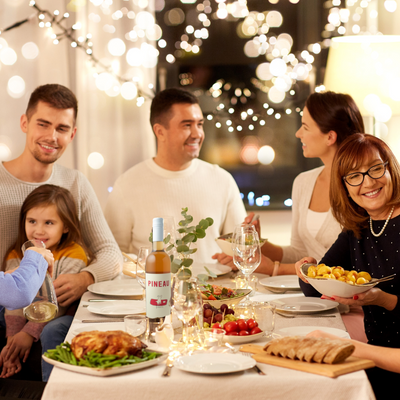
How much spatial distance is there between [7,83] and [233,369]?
9.18 ft

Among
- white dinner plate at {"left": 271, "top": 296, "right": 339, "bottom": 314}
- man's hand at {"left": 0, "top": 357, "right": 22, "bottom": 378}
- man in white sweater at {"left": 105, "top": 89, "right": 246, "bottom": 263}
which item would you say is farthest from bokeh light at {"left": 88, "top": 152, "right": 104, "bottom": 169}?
white dinner plate at {"left": 271, "top": 296, "right": 339, "bottom": 314}

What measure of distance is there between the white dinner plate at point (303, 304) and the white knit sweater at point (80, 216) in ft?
2.79

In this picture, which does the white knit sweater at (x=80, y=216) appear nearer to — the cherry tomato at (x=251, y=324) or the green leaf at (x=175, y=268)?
the green leaf at (x=175, y=268)

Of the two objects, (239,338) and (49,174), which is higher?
(49,174)

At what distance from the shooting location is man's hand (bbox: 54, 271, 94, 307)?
6.27 ft

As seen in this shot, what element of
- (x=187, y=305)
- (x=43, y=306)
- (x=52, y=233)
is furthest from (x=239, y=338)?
(x=52, y=233)

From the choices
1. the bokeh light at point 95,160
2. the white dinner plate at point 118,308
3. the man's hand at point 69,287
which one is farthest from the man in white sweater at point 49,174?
the bokeh light at point 95,160

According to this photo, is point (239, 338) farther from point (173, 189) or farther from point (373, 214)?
point (173, 189)

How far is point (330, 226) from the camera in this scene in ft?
8.00

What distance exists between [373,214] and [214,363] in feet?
3.26

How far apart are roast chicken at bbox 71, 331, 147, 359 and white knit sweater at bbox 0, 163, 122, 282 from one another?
3.51 feet

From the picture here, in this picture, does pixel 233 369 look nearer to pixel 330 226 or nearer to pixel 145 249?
pixel 145 249

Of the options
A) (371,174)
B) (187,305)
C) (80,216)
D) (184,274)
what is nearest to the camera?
(187,305)

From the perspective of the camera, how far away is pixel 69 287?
193 cm
